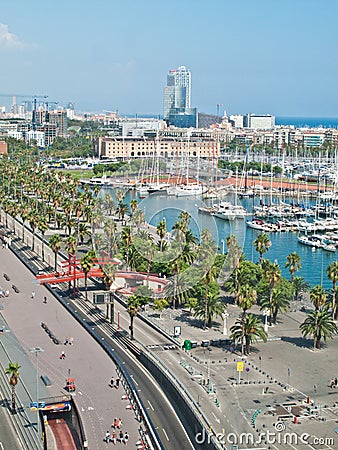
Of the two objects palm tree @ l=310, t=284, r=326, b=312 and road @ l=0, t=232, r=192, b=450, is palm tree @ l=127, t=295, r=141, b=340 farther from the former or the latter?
palm tree @ l=310, t=284, r=326, b=312

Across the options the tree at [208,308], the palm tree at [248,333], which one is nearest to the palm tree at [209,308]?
the tree at [208,308]

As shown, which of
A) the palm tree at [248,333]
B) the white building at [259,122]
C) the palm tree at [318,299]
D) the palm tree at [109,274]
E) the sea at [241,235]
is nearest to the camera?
the palm tree at [248,333]

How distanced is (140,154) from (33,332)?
7236cm

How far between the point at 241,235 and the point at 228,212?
7548mm

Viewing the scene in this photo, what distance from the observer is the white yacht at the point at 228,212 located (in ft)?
163

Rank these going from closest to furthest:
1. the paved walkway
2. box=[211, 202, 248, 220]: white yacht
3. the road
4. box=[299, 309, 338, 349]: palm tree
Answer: the road
the paved walkway
box=[299, 309, 338, 349]: palm tree
box=[211, 202, 248, 220]: white yacht

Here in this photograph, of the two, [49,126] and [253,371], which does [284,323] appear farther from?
[49,126]

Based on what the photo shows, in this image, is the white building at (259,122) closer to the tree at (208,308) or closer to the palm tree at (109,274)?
the palm tree at (109,274)

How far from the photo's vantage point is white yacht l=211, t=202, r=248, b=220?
4975cm

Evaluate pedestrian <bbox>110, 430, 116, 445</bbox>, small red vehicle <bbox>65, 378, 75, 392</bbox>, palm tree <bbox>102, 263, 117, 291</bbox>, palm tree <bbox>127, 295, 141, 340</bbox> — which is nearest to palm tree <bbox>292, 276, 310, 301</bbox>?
palm tree <bbox>102, 263, 117, 291</bbox>

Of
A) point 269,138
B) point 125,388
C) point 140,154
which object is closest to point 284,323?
point 125,388

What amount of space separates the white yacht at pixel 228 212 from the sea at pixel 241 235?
1.30 feet

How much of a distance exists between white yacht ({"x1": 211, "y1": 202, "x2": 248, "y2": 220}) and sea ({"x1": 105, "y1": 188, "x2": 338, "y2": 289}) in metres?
0.40

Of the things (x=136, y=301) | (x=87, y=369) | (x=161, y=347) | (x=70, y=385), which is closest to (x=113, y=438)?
(x=70, y=385)
